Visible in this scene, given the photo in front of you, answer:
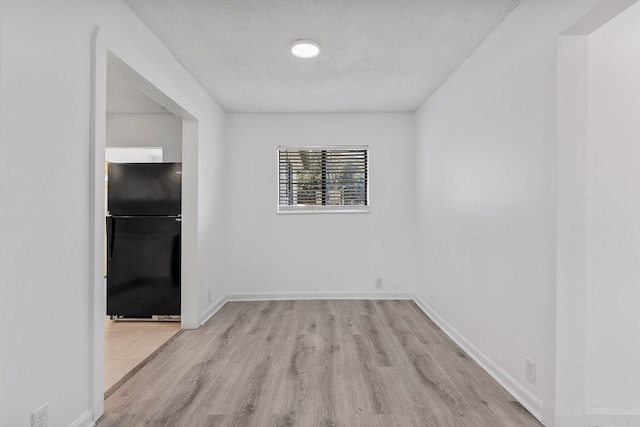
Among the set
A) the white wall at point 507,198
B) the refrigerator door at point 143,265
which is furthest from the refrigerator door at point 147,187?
the white wall at point 507,198

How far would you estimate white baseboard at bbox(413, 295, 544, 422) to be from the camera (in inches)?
80.4

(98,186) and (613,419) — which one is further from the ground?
(98,186)

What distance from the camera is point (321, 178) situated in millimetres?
4898

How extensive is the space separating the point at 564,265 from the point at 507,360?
87 cm

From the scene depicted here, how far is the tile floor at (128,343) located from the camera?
8.87 feet

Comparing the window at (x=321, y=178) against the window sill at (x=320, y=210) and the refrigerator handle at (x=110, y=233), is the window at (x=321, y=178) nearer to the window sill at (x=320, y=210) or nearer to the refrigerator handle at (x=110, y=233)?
the window sill at (x=320, y=210)

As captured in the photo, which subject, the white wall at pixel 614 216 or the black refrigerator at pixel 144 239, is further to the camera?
the black refrigerator at pixel 144 239

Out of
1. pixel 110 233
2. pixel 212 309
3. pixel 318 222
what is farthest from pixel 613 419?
pixel 110 233

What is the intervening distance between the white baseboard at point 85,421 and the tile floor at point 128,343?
19.3 inches

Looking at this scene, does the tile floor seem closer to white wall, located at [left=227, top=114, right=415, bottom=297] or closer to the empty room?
the empty room

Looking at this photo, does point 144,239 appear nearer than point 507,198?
No

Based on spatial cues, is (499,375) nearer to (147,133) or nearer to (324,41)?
(324,41)

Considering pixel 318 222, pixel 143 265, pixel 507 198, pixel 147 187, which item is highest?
pixel 147 187

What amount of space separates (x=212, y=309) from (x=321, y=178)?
2.20 m
